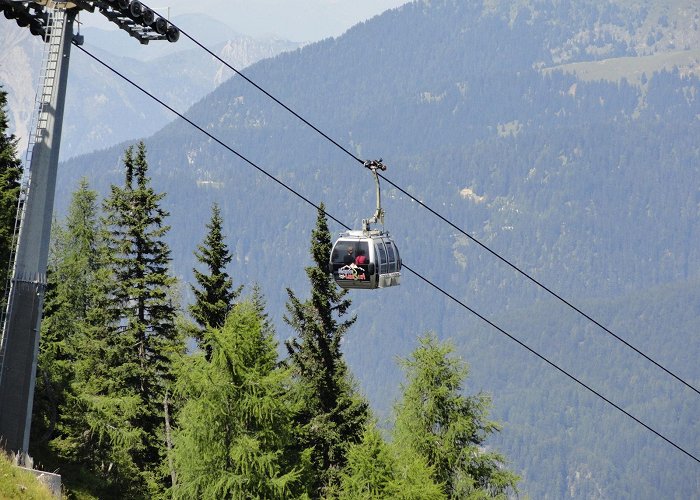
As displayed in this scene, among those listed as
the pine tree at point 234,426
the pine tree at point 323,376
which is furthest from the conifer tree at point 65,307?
the pine tree at point 323,376

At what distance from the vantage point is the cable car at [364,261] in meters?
41.0

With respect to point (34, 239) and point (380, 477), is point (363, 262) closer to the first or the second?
point (34, 239)

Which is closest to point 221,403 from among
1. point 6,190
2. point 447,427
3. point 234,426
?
point 234,426

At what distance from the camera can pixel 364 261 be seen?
4109 cm

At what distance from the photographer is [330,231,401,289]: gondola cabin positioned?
134ft

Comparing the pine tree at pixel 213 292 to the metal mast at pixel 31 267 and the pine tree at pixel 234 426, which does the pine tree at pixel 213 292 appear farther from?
the metal mast at pixel 31 267

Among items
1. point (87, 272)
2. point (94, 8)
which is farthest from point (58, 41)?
point (87, 272)

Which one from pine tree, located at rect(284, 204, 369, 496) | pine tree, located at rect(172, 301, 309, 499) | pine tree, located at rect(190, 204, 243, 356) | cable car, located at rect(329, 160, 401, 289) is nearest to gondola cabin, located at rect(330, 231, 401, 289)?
cable car, located at rect(329, 160, 401, 289)

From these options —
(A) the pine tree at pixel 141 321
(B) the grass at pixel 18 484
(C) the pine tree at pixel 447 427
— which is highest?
(A) the pine tree at pixel 141 321

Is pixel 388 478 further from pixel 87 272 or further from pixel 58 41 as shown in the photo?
pixel 87 272

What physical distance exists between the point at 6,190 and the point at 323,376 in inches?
710

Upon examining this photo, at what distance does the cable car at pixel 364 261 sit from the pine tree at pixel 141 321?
22.5 metres

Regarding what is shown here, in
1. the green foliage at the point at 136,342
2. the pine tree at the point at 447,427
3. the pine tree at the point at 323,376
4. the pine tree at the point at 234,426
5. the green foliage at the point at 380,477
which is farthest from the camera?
the pine tree at the point at 323,376

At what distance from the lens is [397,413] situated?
2446 inches
